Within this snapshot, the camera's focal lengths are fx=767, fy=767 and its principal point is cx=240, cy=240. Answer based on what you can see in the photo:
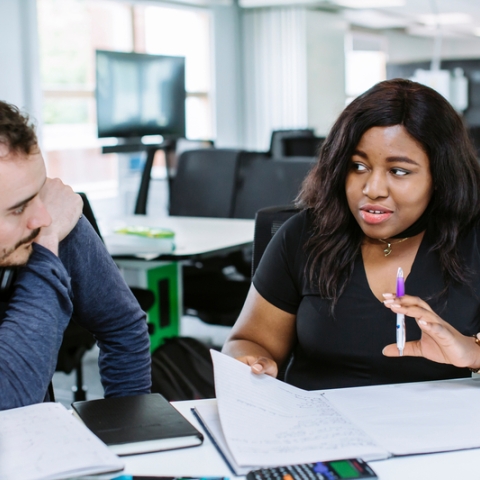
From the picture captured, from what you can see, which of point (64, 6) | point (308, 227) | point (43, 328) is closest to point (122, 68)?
point (64, 6)

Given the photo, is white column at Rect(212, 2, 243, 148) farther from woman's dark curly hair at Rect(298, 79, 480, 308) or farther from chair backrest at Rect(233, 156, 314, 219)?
woman's dark curly hair at Rect(298, 79, 480, 308)

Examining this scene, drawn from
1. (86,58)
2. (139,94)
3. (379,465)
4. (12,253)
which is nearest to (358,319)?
(379,465)

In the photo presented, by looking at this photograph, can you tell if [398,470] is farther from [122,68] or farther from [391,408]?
[122,68]

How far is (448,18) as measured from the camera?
8.57 m

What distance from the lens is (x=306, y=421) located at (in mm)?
992

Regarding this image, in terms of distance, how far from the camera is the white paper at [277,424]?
89 cm

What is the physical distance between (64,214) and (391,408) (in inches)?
21.8

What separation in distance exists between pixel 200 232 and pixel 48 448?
2.06 metres

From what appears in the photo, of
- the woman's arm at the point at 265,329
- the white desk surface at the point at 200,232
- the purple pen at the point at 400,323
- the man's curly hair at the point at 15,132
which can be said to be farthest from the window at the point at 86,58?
the purple pen at the point at 400,323

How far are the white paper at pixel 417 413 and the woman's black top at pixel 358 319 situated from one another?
177 millimetres

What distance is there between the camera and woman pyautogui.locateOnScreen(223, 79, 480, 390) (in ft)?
4.49

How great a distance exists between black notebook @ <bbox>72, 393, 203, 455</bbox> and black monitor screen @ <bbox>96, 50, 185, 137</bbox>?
380cm

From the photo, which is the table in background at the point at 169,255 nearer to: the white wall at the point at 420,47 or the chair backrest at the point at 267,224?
the chair backrest at the point at 267,224

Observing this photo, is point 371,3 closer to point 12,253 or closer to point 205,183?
point 205,183
